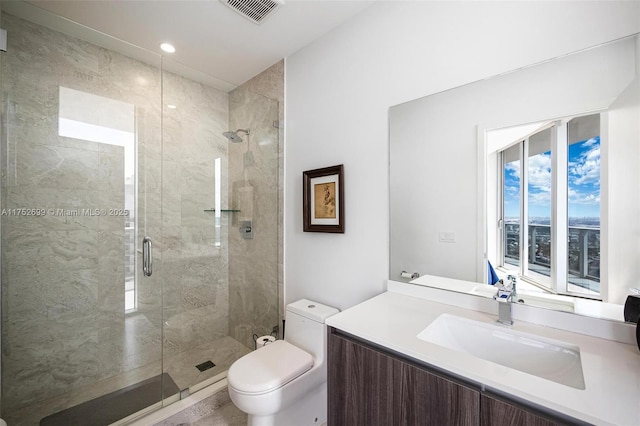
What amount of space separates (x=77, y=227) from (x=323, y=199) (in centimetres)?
161

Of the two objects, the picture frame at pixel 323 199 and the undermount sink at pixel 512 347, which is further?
the picture frame at pixel 323 199

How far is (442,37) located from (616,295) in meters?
1.30

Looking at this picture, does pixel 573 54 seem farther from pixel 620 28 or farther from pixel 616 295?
pixel 616 295

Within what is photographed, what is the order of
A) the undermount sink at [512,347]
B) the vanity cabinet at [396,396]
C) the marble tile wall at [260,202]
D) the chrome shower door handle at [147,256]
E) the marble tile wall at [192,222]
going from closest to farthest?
1. the vanity cabinet at [396,396]
2. the undermount sink at [512,347]
3. the chrome shower door handle at [147,256]
4. the marble tile wall at [192,222]
5. the marble tile wall at [260,202]

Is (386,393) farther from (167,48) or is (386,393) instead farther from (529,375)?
(167,48)

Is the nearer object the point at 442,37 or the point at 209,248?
the point at 442,37

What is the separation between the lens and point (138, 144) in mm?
A: 1959

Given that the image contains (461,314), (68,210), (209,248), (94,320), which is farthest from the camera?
(209,248)

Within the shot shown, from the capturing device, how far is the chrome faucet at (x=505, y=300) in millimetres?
1086

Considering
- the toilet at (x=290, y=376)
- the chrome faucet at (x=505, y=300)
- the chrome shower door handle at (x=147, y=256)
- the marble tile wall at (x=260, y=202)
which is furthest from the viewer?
the marble tile wall at (x=260, y=202)

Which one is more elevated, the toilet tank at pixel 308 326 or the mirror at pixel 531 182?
the mirror at pixel 531 182

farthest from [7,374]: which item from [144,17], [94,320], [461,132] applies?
[461,132]

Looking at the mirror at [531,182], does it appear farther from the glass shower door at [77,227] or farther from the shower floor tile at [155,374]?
the glass shower door at [77,227]

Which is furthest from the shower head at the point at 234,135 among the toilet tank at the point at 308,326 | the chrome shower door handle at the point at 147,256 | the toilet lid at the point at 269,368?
the toilet lid at the point at 269,368
